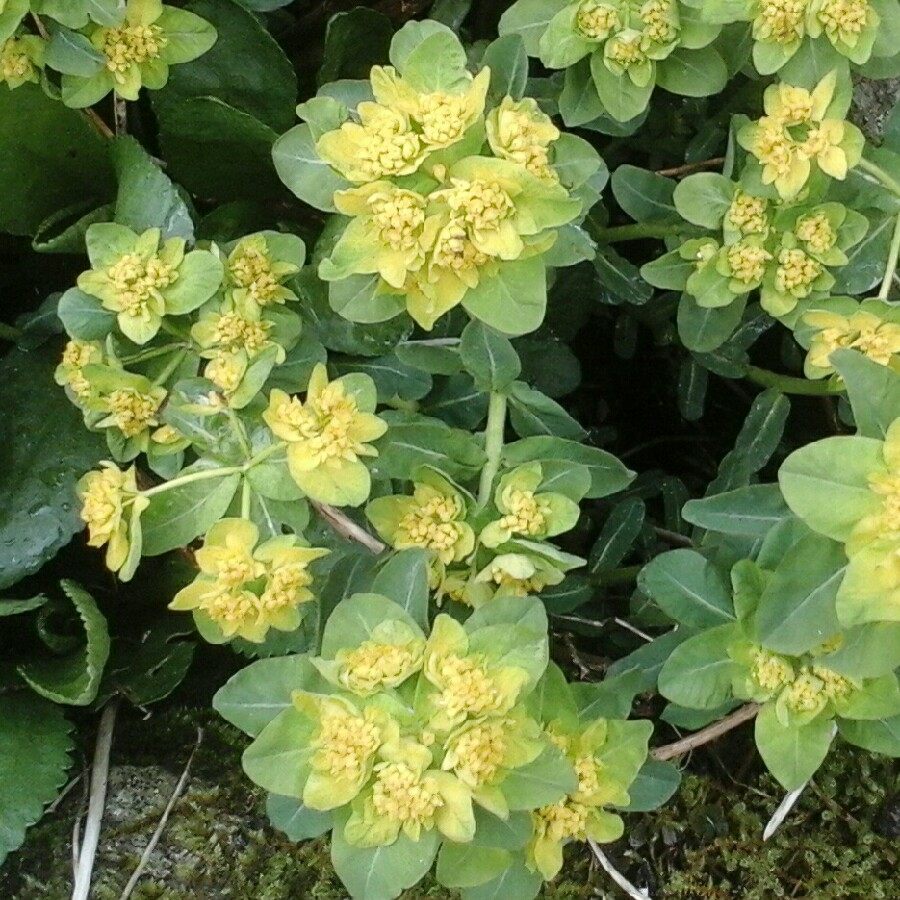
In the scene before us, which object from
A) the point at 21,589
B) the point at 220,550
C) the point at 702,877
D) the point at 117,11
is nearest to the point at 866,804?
the point at 702,877

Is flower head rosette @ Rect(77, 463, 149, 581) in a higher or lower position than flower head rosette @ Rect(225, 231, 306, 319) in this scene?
lower

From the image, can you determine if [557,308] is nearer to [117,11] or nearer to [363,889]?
[117,11]

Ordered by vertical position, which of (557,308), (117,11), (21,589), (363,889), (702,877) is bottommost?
(702,877)

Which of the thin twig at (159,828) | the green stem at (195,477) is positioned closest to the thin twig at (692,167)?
the green stem at (195,477)

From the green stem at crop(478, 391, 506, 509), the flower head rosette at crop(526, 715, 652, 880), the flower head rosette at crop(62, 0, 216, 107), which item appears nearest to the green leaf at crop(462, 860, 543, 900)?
the flower head rosette at crop(526, 715, 652, 880)

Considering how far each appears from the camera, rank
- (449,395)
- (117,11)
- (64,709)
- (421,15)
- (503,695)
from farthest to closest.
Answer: (421,15) < (64,709) < (449,395) < (117,11) < (503,695)

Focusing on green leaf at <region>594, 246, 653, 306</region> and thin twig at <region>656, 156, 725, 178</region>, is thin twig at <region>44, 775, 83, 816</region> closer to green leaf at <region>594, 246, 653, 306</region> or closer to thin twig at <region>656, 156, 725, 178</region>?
green leaf at <region>594, 246, 653, 306</region>
